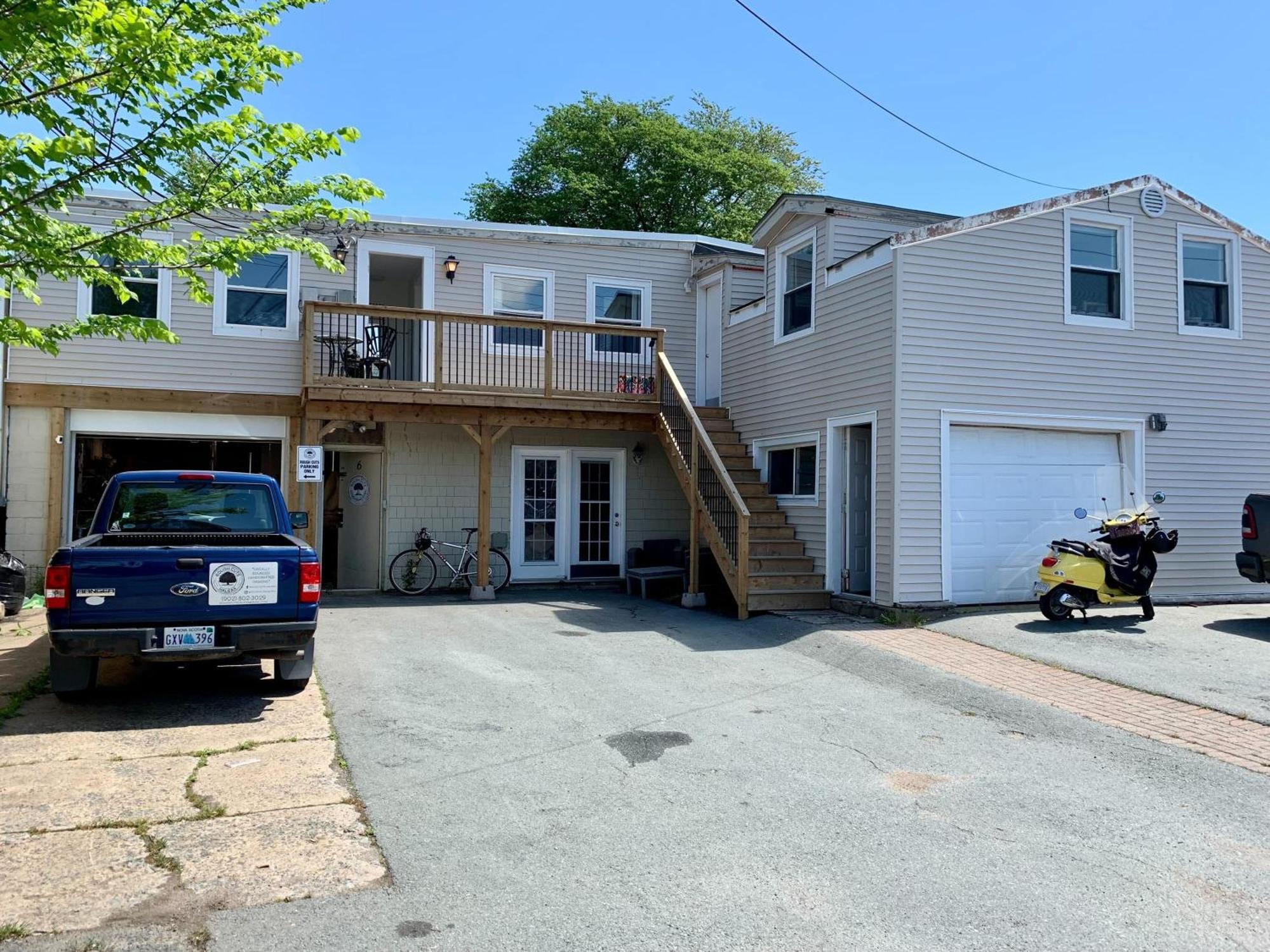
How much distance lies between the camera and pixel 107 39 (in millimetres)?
5793

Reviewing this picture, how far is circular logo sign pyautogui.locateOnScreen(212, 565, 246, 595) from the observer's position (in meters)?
6.51

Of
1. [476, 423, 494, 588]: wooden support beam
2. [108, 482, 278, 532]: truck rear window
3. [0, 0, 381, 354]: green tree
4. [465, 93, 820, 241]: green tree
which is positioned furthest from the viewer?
[465, 93, 820, 241]: green tree

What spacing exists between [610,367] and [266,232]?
8065 mm

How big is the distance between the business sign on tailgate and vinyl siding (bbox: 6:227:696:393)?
25.9 ft

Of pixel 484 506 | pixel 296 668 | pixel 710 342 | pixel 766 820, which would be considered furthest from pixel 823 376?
pixel 766 820

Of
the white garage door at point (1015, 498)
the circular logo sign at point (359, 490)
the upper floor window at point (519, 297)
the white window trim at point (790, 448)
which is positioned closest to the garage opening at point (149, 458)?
the circular logo sign at point (359, 490)

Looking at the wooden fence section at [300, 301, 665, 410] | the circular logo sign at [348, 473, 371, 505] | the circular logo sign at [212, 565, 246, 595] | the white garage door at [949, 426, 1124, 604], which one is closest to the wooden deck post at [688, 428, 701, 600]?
the wooden fence section at [300, 301, 665, 410]

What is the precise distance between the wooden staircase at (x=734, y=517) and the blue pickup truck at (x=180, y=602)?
5.81 metres

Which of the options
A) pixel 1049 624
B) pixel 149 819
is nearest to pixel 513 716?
pixel 149 819

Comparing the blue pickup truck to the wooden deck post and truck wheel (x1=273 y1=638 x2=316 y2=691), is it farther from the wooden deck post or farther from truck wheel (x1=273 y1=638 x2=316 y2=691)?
the wooden deck post

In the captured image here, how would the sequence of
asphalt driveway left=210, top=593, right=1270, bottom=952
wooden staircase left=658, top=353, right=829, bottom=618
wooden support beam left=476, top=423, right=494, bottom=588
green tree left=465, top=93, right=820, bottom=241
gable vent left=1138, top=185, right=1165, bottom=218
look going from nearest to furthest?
asphalt driveway left=210, top=593, right=1270, bottom=952 → wooden staircase left=658, top=353, right=829, bottom=618 → gable vent left=1138, top=185, right=1165, bottom=218 → wooden support beam left=476, top=423, right=494, bottom=588 → green tree left=465, top=93, right=820, bottom=241

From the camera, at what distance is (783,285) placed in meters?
13.6

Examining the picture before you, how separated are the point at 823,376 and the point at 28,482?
36.3 feet

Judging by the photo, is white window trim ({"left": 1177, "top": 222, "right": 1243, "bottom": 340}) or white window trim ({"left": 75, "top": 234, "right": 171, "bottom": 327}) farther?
white window trim ({"left": 75, "top": 234, "right": 171, "bottom": 327})
